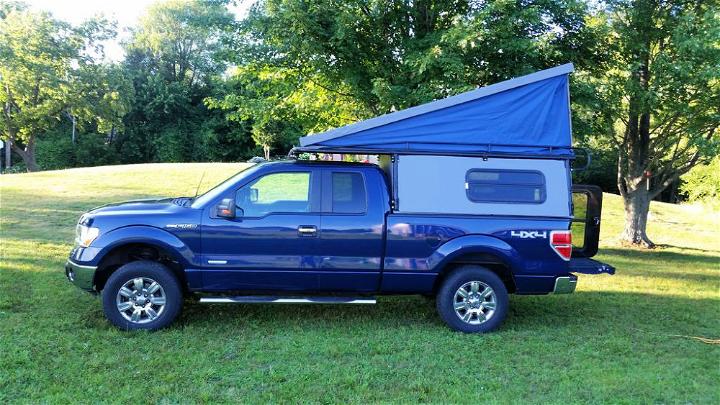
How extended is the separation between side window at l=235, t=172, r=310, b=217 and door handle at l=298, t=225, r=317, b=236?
0.20 metres

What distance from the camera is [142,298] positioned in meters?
5.59

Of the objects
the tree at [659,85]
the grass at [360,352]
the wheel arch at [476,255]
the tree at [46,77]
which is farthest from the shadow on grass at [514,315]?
the tree at [46,77]

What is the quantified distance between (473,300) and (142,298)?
11.2ft

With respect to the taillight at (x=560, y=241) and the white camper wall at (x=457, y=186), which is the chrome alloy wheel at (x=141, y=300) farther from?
the taillight at (x=560, y=241)

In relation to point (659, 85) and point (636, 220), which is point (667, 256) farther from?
point (659, 85)

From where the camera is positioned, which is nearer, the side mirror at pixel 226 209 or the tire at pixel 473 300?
the side mirror at pixel 226 209

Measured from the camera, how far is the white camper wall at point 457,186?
19.1 feet

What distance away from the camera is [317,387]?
4.38 m

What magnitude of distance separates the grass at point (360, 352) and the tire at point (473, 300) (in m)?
0.18

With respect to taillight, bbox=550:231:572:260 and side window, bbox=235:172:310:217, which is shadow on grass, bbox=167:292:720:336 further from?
side window, bbox=235:172:310:217

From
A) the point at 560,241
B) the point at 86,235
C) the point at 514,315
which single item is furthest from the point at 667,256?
the point at 86,235

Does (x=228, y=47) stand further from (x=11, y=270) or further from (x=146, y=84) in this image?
(x=146, y=84)

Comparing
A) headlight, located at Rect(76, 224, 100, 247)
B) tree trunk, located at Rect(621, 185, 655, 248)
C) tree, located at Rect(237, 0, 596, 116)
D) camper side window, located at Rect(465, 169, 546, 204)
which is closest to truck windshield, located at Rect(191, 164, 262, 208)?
headlight, located at Rect(76, 224, 100, 247)

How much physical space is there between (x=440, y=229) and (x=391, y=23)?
18.0ft
